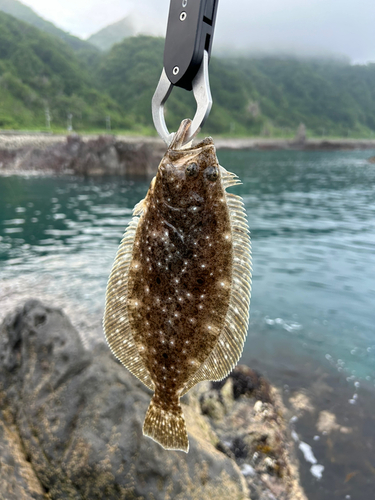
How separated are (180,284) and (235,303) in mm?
464

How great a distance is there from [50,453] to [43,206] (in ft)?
78.7

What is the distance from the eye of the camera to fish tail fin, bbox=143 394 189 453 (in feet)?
9.05

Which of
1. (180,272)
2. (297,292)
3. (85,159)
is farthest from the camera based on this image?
(85,159)

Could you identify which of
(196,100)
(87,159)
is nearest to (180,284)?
(196,100)

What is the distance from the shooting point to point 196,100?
82.0 inches

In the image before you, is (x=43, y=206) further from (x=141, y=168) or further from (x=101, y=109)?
(x=101, y=109)

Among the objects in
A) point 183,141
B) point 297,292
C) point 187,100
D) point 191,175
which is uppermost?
point 187,100

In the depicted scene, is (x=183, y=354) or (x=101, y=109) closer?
(x=183, y=354)

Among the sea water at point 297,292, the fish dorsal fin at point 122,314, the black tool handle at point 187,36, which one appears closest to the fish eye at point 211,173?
the black tool handle at point 187,36

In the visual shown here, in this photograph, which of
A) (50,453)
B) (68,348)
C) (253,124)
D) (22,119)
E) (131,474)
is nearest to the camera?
(131,474)

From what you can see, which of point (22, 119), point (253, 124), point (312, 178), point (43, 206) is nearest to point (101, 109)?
point (22, 119)

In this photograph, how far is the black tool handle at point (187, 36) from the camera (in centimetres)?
196

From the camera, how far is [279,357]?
8.91 metres

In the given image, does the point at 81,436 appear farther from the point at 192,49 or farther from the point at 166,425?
the point at 192,49
